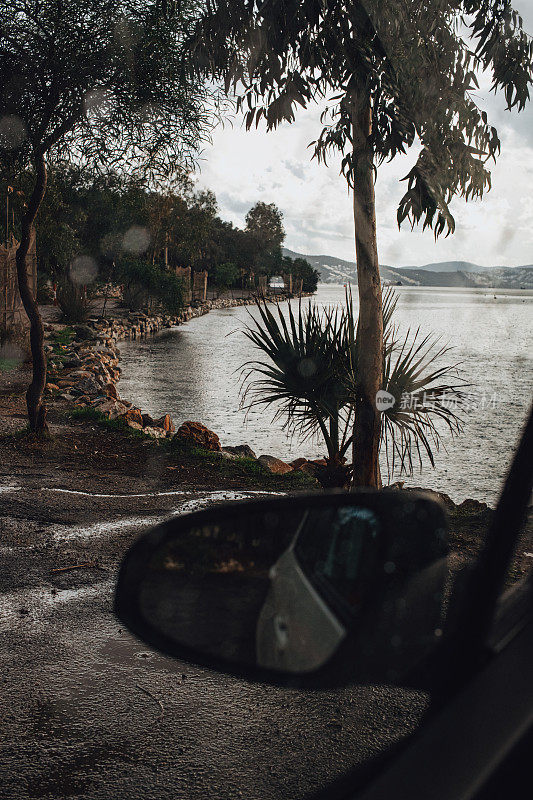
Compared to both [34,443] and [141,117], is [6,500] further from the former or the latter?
[141,117]

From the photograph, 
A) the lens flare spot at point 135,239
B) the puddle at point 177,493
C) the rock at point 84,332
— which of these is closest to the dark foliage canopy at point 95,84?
the puddle at point 177,493

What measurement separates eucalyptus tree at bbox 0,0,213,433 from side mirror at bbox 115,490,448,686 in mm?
7092

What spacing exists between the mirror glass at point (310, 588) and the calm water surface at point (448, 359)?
79 centimetres

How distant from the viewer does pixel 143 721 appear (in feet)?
9.30

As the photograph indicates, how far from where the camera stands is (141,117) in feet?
26.3

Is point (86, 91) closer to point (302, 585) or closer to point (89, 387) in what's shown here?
point (89, 387)

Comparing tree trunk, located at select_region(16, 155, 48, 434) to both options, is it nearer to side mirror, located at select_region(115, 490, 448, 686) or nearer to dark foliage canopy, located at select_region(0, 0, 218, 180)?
dark foliage canopy, located at select_region(0, 0, 218, 180)

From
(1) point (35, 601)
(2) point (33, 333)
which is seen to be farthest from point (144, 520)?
(2) point (33, 333)

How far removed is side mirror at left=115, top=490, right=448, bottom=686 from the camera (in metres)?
1.00

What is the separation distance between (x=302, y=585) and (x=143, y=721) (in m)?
2.18

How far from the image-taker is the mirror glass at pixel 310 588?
100 cm

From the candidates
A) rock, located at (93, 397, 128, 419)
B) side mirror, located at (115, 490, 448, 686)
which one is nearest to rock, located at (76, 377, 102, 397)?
rock, located at (93, 397, 128, 419)

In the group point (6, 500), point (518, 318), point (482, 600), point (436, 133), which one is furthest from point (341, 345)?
point (518, 318)

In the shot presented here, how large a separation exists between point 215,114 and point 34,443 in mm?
4398
